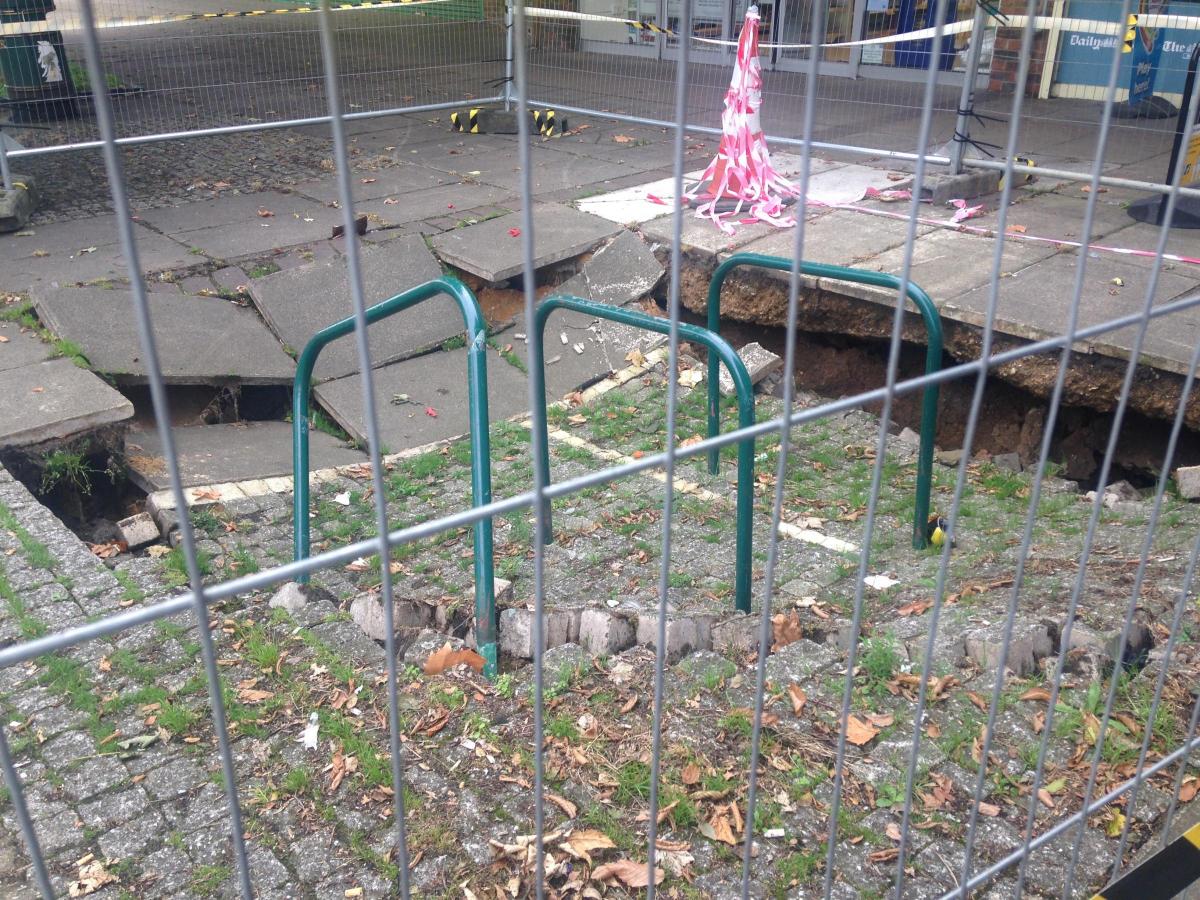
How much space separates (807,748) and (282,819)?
1.37m

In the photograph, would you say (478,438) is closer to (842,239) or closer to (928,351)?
(928,351)

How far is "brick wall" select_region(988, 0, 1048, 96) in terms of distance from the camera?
9.16 metres

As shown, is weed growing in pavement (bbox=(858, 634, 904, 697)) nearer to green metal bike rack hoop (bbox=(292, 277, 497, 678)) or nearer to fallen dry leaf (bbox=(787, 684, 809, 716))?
fallen dry leaf (bbox=(787, 684, 809, 716))

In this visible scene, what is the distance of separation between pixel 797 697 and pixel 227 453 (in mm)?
3316

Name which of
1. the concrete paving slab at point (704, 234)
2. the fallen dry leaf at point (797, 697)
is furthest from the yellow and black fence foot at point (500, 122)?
the fallen dry leaf at point (797, 697)

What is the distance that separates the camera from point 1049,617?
314 cm

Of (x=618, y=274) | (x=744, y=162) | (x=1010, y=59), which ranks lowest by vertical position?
(x=618, y=274)

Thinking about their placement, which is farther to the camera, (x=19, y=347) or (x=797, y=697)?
(x=19, y=347)

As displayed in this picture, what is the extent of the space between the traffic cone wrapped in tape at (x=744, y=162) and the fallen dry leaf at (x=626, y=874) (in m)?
5.03

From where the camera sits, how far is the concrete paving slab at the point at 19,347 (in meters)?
4.98

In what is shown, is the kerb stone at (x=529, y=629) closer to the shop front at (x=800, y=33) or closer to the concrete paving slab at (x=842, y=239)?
the concrete paving slab at (x=842, y=239)

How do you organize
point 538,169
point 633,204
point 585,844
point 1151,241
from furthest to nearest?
point 538,169 < point 633,204 < point 1151,241 < point 585,844

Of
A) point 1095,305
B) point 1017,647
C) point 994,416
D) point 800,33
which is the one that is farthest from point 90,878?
point 800,33

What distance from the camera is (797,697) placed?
2.86m
